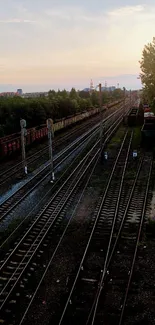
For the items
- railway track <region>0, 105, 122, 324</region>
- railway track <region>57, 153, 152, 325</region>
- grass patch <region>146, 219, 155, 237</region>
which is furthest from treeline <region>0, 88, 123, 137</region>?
grass patch <region>146, 219, 155, 237</region>

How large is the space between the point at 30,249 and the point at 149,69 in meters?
23.9

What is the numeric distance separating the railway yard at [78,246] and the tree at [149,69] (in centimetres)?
1005

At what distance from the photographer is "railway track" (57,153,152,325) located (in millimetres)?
8562

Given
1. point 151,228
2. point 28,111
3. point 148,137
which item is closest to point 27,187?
point 151,228

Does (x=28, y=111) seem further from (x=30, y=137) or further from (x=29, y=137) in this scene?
(x=29, y=137)

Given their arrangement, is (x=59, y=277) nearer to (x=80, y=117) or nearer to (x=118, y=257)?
(x=118, y=257)

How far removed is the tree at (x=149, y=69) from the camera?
30.4m

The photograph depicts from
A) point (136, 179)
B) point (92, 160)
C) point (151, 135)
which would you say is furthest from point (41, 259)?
point (151, 135)

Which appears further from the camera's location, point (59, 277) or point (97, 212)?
point (97, 212)

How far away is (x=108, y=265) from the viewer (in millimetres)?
10648

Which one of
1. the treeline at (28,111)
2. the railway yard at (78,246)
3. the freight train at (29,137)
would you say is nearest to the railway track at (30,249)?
the railway yard at (78,246)

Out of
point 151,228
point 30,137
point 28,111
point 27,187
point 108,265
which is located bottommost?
point 108,265

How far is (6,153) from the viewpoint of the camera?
2764 centimetres

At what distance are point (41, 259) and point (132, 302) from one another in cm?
361
